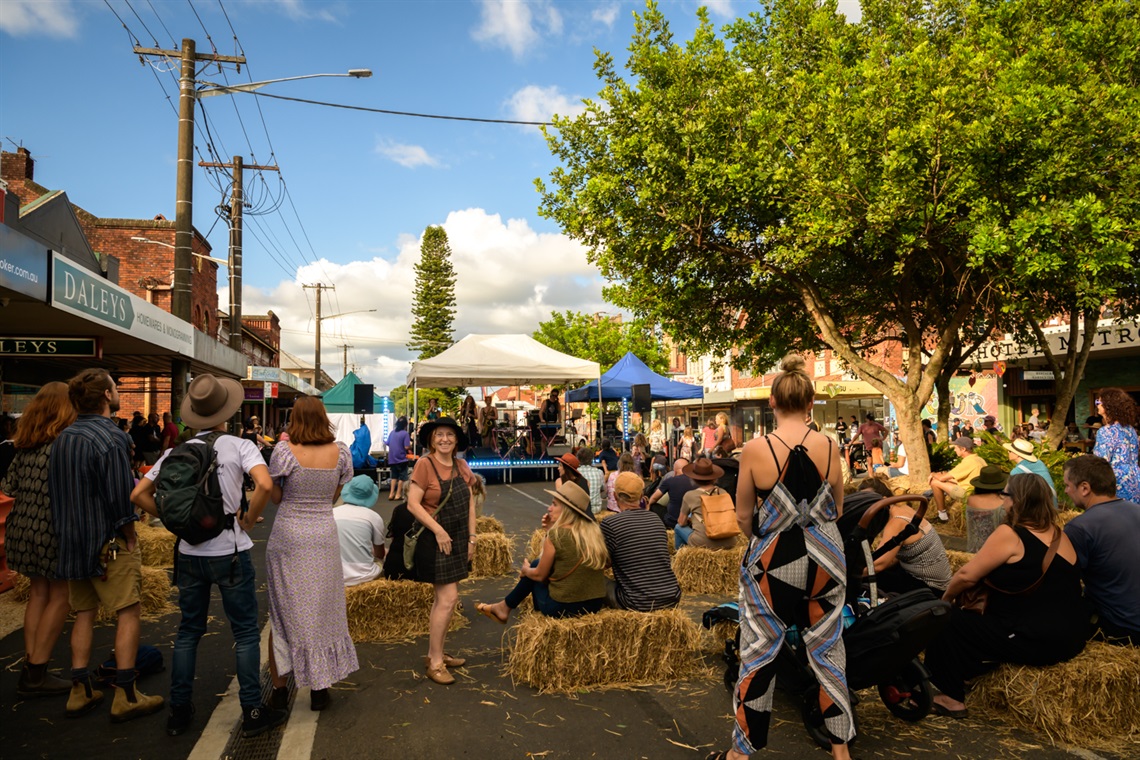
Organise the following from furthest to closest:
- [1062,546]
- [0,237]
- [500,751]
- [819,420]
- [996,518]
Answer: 1. [819,420]
2. [0,237]
3. [996,518]
4. [1062,546]
5. [500,751]

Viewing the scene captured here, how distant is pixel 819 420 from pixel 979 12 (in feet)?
91.7

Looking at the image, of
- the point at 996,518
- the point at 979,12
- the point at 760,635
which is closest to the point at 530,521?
the point at 996,518

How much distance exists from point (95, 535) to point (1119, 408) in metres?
7.75

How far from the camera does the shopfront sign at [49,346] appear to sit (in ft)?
35.2

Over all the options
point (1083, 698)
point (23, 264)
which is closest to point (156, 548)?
point (23, 264)

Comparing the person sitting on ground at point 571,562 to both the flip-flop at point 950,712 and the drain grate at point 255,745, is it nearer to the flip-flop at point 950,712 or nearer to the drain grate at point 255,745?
the drain grate at point 255,745

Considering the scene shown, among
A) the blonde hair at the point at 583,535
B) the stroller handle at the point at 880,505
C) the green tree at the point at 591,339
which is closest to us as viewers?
the stroller handle at the point at 880,505

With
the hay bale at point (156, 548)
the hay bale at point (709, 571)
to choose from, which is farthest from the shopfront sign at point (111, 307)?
the hay bale at point (709, 571)

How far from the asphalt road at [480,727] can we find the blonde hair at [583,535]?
0.83 metres

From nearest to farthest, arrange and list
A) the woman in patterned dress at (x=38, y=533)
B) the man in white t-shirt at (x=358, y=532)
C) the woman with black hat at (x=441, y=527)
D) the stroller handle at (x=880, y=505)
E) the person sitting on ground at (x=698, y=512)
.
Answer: the stroller handle at (x=880, y=505) < the woman in patterned dress at (x=38, y=533) < the woman with black hat at (x=441, y=527) < the man in white t-shirt at (x=358, y=532) < the person sitting on ground at (x=698, y=512)

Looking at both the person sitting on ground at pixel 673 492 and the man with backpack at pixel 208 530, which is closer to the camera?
the man with backpack at pixel 208 530

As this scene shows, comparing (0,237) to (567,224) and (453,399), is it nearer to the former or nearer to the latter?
(567,224)

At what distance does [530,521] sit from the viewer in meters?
12.7

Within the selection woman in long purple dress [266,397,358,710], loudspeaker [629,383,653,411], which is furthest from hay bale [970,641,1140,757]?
loudspeaker [629,383,653,411]
